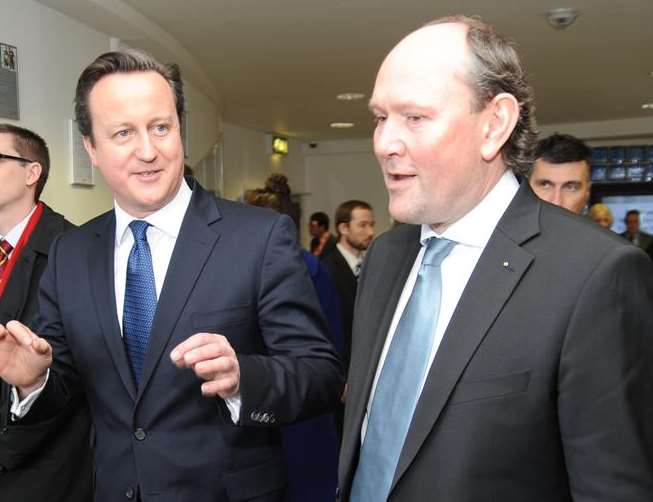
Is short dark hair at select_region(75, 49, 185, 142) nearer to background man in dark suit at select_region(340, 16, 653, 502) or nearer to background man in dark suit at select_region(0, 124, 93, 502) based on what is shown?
background man in dark suit at select_region(340, 16, 653, 502)

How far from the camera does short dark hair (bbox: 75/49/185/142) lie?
1.62 meters

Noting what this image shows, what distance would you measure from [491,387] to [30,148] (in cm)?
230

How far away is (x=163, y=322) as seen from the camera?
4.96ft

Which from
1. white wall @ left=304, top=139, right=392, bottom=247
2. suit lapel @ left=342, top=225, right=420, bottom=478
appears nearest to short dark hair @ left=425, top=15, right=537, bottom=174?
suit lapel @ left=342, top=225, right=420, bottom=478

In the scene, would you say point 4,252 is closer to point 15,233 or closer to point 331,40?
point 15,233

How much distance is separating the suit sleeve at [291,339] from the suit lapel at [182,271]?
15cm

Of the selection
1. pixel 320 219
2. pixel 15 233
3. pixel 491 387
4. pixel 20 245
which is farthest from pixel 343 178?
pixel 491 387

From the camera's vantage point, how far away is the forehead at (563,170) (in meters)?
2.68

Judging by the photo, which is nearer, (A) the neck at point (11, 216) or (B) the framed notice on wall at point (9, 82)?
(A) the neck at point (11, 216)

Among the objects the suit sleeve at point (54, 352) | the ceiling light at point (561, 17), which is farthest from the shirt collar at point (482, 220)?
the ceiling light at point (561, 17)

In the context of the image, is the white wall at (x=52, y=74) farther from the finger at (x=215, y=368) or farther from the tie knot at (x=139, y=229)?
the finger at (x=215, y=368)

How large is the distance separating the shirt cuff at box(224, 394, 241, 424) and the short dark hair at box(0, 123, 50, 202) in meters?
1.66

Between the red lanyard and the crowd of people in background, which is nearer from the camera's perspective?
the crowd of people in background

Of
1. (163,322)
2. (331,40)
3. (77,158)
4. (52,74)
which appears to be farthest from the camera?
(331,40)
